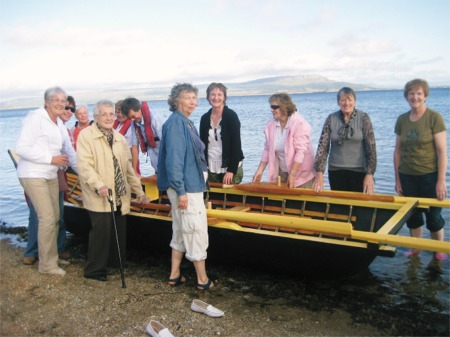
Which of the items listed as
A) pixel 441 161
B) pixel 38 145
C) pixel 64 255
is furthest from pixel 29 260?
pixel 441 161

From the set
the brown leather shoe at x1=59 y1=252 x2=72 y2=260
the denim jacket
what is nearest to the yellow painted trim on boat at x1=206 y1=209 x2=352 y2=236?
the denim jacket

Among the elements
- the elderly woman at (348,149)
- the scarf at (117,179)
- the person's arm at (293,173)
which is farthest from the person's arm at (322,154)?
the scarf at (117,179)

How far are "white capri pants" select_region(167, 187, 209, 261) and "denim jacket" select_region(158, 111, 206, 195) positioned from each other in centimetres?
10

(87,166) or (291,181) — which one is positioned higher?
(87,166)

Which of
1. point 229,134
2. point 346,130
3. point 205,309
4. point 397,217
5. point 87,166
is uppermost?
point 346,130

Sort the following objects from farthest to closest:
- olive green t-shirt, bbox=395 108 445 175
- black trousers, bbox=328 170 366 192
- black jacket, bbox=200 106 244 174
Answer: black jacket, bbox=200 106 244 174 → black trousers, bbox=328 170 366 192 → olive green t-shirt, bbox=395 108 445 175

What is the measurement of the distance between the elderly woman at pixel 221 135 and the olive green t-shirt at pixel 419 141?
1.92 meters

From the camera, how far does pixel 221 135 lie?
5242 mm

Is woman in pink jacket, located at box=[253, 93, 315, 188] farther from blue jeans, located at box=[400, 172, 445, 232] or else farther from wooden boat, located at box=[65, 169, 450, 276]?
blue jeans, located at box=[400, 172, 445, 232]

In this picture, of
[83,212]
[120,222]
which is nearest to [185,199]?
[120,222]

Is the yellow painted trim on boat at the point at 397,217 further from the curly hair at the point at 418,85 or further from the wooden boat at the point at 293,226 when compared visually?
the curly hair at the point at 418,85

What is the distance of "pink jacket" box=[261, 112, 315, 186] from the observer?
4.99m

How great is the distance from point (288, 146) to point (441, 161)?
1669 millimetres

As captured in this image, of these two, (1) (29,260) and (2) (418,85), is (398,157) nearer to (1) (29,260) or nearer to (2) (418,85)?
(2) (418,85)
